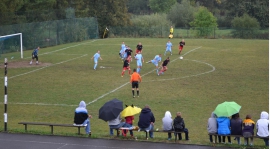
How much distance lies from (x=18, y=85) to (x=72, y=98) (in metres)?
5.91

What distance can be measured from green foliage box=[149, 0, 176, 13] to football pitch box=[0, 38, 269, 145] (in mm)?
64686

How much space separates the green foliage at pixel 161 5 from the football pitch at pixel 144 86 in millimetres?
64686

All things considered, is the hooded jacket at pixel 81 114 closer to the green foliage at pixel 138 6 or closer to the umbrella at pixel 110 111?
the umbrella at pixel 110 111

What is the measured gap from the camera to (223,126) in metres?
19.1

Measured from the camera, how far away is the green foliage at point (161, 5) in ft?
383

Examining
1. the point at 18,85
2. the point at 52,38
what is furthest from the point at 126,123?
the point at 52,38

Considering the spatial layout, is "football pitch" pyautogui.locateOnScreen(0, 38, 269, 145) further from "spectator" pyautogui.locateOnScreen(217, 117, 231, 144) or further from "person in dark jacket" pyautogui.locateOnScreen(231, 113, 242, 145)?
"person in dark jacket" pyautogui.locateOnScreen(231, 113, 242, 145)

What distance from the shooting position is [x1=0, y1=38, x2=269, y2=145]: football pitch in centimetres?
2620

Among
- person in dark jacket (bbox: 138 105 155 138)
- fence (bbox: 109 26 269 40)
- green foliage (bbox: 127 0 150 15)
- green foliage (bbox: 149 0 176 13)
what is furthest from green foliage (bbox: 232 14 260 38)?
person in dark jacket (bbox: 138 105 155 138)

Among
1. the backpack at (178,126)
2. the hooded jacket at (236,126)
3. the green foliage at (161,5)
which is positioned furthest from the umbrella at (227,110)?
the green foliage at (161,5)

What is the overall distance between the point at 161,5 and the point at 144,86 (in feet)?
281

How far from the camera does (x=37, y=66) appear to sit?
141 feet

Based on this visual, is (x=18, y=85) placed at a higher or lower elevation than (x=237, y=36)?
lower

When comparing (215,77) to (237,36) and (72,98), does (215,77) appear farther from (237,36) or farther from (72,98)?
(237,36)
